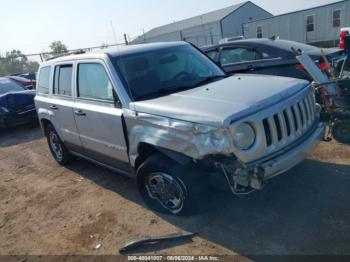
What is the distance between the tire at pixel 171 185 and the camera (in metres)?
3.57

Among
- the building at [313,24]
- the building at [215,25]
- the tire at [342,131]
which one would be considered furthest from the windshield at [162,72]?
the building at [215,25]

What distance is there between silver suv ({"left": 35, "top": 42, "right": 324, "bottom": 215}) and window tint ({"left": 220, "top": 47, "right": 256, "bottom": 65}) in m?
2.54

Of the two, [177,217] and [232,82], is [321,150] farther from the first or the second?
[177,217]

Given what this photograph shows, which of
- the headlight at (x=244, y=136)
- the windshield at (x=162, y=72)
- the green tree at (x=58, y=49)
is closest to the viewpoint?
the headlight at (x=244, y=136)

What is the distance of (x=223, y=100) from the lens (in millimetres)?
3400

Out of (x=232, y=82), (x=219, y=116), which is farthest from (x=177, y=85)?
(x=219, y=116)

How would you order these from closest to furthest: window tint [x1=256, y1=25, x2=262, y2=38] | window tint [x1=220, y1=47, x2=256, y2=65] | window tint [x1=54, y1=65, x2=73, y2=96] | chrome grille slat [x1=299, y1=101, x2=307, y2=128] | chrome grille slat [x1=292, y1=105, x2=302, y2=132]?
1. chrome grille slat [x1=292, y1=105, x2=302, y2=132]
2. chrome grille slat [x1=299, y1=101, x2=307, y2=128]
3. window tint [x1=54, y1=65, x2=73, y2=96]
4. window tint [x1=220, y1=47, x2=256, y2=65]
5. window tint [x1=256, y1=25, x2=262, y2=38]

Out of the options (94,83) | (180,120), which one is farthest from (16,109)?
(180,120)

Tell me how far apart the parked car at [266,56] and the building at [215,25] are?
3119 cm

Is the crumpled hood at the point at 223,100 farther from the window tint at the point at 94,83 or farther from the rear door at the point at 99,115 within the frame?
the window tint at the point at 94,83

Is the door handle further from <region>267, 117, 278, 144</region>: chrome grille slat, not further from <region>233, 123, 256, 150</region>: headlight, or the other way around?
<region>267, 117, 278, 144</region>: chrome grille slat

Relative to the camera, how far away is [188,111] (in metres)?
3.32

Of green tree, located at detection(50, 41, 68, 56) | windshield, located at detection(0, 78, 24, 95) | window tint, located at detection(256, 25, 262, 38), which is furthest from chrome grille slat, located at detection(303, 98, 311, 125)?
window tint, located at detection(256, 25, 262, 38)

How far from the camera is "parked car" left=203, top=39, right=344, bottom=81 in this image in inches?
259
